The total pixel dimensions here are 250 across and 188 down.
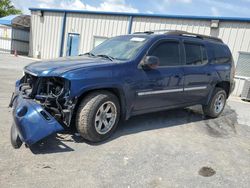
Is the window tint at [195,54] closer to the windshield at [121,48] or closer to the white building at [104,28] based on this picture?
the windshield at [121,48]

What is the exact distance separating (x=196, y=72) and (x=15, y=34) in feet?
66.4

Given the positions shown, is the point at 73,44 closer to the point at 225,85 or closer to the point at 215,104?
the point at 225,85

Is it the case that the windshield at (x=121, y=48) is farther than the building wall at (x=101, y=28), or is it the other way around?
the building wall at (x=101, y=28)

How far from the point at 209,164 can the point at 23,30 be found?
22297mm

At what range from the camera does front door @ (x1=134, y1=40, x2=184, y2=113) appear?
16.3 feet

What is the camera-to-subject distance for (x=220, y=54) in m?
6.96

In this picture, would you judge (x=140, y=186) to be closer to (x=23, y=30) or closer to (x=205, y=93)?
(x=205, y=93)

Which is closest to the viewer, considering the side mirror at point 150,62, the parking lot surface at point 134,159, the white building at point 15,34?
the parking lot surface at point 134,159

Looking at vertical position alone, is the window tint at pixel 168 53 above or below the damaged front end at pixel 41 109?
above

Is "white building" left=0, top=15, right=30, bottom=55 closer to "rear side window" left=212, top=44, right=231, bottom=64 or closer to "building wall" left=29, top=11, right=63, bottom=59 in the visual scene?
"building wall" left=29, top=11, right=63, bottom=59

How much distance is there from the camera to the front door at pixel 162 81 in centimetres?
496

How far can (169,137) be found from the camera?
17.0 feet

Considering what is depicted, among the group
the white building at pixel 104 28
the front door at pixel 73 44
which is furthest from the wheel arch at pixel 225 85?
the front door at pixel 73 44

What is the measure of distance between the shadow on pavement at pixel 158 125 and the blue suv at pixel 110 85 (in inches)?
9.9
